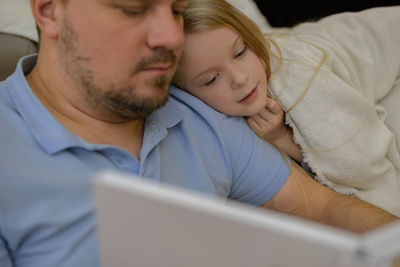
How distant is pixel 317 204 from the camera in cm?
114

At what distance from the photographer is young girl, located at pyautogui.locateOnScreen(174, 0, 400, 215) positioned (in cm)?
108

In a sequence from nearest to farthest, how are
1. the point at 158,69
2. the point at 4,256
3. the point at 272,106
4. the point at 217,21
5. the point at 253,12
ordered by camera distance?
the point at 4,256, the point at 158,69, the point at 217,21, the point at 272,106, the point at 253,12

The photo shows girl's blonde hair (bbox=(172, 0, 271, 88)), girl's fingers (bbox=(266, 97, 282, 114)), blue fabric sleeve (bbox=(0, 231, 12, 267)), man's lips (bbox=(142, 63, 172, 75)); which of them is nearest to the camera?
blue fabric sleeve (bbox=(0, 231, 12, 267))

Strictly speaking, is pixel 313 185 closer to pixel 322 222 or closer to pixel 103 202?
pixel 322 222

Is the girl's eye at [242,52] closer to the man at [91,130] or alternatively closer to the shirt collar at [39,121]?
the man at [91,130]

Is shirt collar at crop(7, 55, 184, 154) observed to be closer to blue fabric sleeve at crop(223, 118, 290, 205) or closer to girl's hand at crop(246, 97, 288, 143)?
blue fabric sleeve at crop(223, 118, 290, 205)

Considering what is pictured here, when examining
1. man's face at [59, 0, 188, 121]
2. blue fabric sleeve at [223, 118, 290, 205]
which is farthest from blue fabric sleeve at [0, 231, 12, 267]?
blue fabric sleeve at [223, 118, 290, 205]

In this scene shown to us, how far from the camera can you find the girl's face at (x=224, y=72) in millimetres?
1055

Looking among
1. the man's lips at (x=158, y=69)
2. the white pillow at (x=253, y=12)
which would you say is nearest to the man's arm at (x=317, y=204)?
the man's lips at (x=158, y=69)

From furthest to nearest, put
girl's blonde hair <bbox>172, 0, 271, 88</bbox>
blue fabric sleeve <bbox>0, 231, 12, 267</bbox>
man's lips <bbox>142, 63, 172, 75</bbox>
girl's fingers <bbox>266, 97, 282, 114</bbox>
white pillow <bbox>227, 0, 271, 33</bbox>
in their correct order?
white pillow <bbox>227, 0, 271, 33</bbox> → girl's fingers <bbox>266, 97, 282, 114</bbox> → girl's blonde hair <bbox>172, 0, 271, 88</bbox> → man's lips <bbox>142, 63, 172, 75</bbox> → blue fabric sleeve <bbox>0, 231, 12, 267</bbox>

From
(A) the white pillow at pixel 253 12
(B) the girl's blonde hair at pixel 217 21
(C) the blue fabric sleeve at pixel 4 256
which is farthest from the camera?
(A) the white pillow at pixel 253 12

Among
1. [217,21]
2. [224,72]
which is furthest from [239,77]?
[217,21]

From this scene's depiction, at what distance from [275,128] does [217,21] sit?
35cm

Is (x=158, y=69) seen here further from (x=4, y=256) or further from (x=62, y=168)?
(x=4, y=256)
